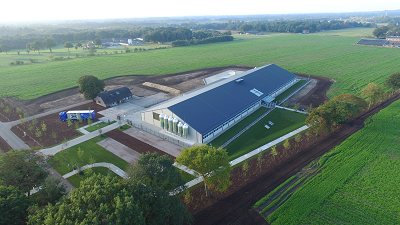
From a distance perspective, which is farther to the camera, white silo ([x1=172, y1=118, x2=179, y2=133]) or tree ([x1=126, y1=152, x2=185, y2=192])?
white silo ([x1=172, y1=118, x2=179, y2=133])

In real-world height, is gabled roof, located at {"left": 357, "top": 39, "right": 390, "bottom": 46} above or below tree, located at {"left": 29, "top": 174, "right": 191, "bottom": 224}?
above

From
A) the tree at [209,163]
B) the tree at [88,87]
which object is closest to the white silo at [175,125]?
the tree at [209,163]

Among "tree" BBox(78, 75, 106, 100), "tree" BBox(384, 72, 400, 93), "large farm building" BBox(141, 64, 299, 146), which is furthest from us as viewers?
"tree" BBox(384, 72, 400, 93)

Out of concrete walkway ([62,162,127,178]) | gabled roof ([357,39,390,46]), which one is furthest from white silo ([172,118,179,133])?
gabled roof ([357,39,390,46])

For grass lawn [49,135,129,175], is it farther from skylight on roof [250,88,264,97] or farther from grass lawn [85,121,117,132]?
skylight on roof [250,88,264,97]

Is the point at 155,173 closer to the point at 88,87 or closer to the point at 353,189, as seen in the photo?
the point at 353,189

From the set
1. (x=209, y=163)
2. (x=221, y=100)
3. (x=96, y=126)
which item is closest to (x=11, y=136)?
(x=96, y=126)

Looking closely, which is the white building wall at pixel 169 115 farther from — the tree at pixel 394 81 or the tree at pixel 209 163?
the tree at pixel 394 81
